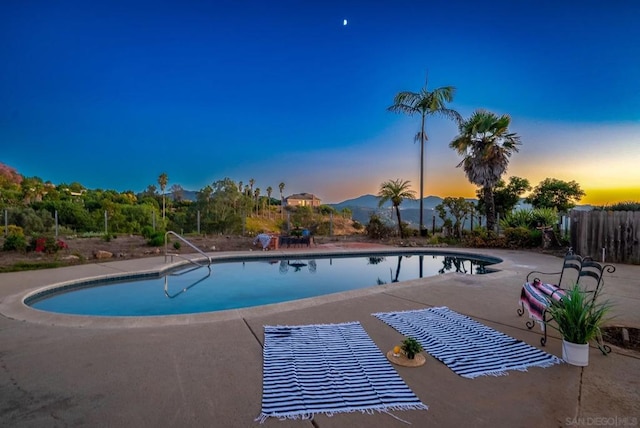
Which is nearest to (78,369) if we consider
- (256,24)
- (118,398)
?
(118,398)

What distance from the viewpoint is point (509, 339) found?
3613mm

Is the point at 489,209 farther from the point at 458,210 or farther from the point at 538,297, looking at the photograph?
the point at 538,297

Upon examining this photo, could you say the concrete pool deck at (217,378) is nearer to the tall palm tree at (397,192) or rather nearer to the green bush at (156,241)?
the green bush at (156,241)

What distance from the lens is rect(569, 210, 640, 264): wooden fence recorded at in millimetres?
9023

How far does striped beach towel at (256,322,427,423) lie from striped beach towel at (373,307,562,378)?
1.99 feet

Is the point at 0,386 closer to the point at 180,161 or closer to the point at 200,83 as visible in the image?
the point at 200,83

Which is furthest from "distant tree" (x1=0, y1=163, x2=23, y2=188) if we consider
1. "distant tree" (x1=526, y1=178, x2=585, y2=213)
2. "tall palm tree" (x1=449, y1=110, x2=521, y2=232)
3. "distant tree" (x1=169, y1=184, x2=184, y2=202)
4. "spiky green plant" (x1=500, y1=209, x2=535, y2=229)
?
"distant tree" (x1=526, y1=178, x2=585, y2=213)

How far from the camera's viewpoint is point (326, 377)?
2752 mm

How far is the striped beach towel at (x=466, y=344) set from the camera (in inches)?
118

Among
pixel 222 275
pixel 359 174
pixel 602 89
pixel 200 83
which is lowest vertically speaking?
pixel 222 275

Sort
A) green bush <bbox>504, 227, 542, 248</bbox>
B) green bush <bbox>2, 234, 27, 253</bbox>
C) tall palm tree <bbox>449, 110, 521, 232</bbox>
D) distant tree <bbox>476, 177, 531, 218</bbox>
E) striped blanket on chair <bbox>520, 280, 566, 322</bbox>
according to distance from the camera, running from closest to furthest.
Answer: striped blanket on chair <bbox>520, 280, 566, 322</bbox> < green bush <bbox>2, 234, 27, 253</bbox> < green bush <bbox>504, 227, 542, 248</bbox> < tall palm tree <bbox>449, 110, 521, 232</bbox> < distant tree <bbox>476, 177, 531, 218</bbox>

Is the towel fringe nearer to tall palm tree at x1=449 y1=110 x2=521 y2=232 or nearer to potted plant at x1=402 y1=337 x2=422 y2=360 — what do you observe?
potted plant at x1=402 y1=337 x2=422 y2=360

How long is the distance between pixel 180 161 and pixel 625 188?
30611mm

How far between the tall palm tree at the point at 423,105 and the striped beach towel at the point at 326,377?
1400 centimetres
